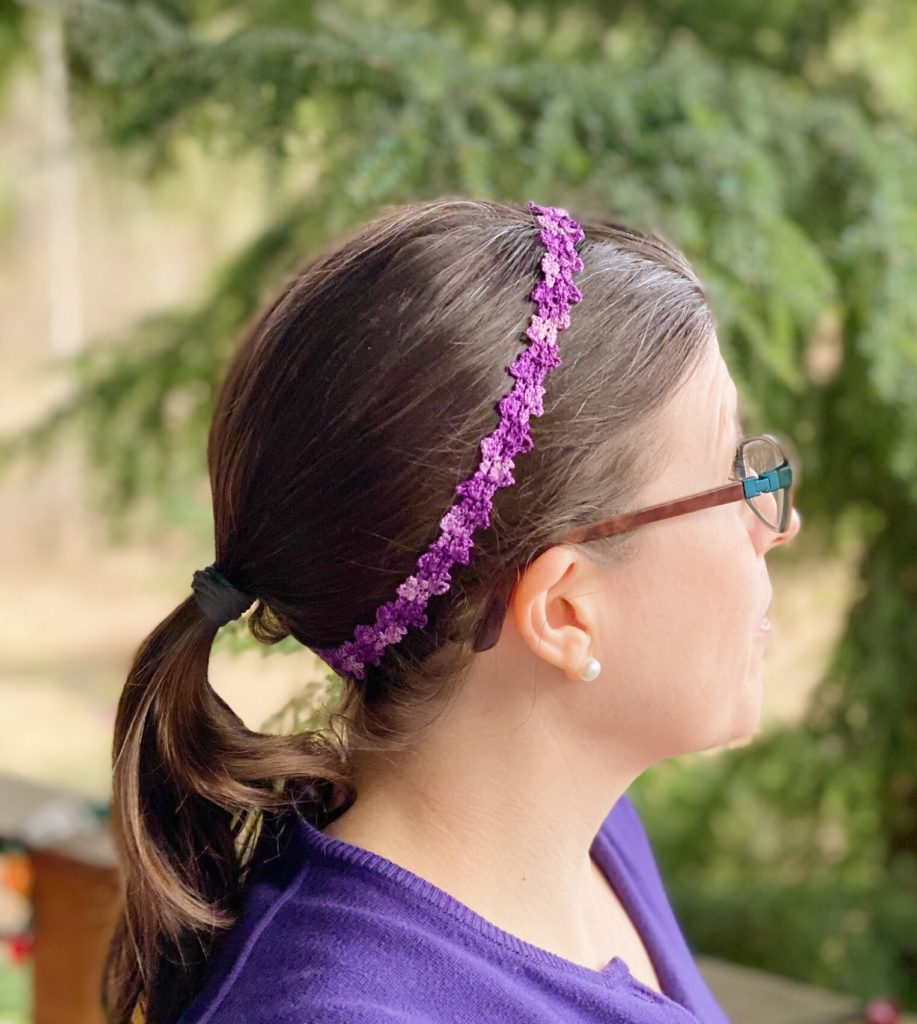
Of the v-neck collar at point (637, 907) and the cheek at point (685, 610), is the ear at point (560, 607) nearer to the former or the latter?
the cheek at point (685, 610)

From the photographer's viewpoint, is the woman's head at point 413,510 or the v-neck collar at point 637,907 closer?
the woman's head at point 413,510

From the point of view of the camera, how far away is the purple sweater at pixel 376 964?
981 millimetres

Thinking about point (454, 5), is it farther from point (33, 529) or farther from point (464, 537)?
point (33, 529)

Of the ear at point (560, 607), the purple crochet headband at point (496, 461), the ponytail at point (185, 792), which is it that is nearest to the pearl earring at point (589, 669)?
the ear at point (560, 607)

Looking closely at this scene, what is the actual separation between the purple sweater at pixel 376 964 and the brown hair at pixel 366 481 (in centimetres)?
8

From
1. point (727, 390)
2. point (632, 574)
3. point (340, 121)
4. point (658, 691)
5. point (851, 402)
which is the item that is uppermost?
point (340, 121)

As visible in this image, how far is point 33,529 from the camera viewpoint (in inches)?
340

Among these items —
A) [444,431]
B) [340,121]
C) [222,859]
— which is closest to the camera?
[444,431]

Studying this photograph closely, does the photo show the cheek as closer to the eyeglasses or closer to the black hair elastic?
the eyeglasses

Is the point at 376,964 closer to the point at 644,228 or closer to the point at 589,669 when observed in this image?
the point at 589,669

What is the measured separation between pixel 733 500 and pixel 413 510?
12.9 inches

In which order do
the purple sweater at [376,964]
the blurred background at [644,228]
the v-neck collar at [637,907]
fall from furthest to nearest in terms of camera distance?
the blurred background at [644,228], the v-neck collar at [637,907], the purple sweater at [376,964]

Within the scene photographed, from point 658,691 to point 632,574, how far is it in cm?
12

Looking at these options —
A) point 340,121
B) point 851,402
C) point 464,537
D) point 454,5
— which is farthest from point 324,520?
point 454,5
